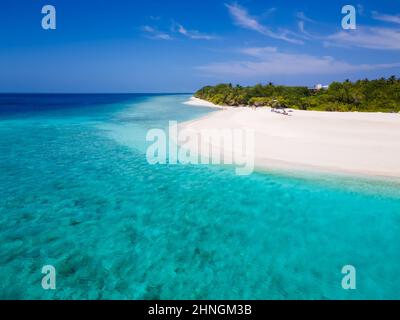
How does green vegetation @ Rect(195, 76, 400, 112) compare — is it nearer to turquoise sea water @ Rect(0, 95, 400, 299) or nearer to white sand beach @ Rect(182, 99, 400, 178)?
white sand beach @ Rect(182, 99, 400, 178)

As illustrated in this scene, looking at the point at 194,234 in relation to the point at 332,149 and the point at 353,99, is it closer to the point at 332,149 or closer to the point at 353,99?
the point at 332,149

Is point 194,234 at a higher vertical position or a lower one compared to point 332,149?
→ lower

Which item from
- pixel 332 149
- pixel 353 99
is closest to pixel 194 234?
pixel 332 149

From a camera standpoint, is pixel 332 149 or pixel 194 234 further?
pixel 332 149

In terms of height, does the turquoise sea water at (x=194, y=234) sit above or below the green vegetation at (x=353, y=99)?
below

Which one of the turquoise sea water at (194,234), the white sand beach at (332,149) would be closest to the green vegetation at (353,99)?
the white sand beach at (332,149)

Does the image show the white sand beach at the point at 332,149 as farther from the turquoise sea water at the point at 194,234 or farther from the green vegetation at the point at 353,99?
the green vegetation at the point at 353,99

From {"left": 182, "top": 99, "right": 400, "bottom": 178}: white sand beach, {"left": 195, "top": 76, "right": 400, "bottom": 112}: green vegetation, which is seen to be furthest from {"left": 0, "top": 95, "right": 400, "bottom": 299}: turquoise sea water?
{"left": 195, "top": 76, "right": 400, "bottom": 112}: green vegetation

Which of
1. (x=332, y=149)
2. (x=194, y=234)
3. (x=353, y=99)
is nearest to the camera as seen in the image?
(x=194, y=234)
